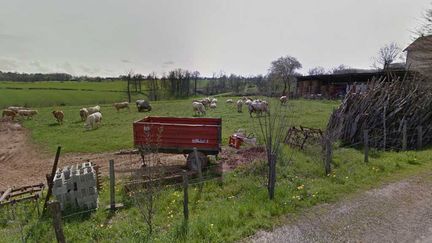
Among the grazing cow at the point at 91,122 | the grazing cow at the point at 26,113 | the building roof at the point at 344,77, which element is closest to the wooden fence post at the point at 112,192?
the grazing cow at the point at 91,122

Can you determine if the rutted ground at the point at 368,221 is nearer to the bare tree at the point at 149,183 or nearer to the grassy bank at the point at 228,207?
the grassy bank at the point at 228,207

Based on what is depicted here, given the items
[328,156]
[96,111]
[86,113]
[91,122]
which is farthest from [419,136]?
[96,111]

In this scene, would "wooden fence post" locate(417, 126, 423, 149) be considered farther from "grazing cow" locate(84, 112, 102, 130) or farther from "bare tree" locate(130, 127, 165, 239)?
"grazing cow" locate(84, 112, 102, 130)

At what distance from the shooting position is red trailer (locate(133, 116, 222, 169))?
9.62 m

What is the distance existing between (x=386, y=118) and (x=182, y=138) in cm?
920

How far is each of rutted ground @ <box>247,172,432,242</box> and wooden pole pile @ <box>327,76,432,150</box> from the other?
5.84m

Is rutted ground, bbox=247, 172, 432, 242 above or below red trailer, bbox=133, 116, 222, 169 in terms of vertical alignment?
below

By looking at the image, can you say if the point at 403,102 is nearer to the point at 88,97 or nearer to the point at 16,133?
the point at 16,133

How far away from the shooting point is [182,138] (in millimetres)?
9766

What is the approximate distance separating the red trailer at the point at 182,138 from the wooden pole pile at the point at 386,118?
5.72 meters

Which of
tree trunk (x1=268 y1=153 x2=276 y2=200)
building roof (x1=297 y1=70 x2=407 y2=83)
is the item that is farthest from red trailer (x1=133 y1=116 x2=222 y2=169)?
building roof (x1=297 y1=70 x2=407 y2=83)

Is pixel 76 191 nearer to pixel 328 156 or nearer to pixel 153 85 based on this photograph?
pixel 328 156

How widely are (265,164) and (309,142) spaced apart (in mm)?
3854

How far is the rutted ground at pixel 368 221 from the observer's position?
4984 millimetres
